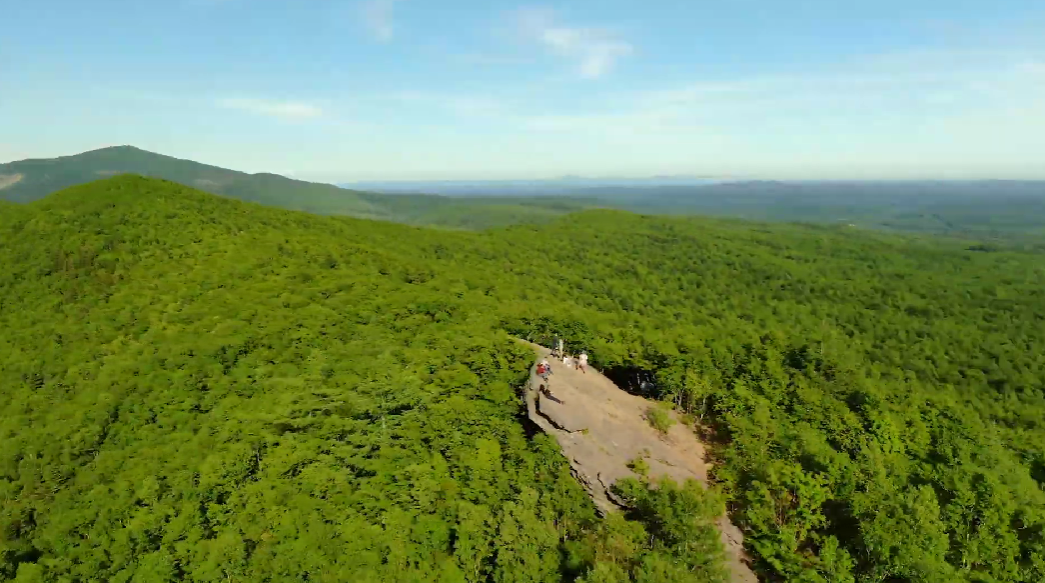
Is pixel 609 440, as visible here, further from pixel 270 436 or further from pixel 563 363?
pixel 270 436

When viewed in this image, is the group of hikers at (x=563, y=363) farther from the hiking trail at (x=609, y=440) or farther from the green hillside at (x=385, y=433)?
the green hillside at (x=385, y=433)

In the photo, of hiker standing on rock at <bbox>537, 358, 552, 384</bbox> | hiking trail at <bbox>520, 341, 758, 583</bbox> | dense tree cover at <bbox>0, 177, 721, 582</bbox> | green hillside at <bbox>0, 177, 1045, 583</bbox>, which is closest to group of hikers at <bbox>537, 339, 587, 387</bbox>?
hiker standing on rock at <bbox>537, 358, 552, 384</bbox>

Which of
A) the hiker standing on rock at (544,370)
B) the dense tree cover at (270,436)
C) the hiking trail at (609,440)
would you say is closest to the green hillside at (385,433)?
the dense tree cover at (270,436)

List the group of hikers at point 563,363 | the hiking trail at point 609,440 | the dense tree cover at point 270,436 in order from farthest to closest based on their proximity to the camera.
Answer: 1. the group of hikers at point 563,363
2. the hiking trail at point 609,440
3. the dense tree cover at point 270,436

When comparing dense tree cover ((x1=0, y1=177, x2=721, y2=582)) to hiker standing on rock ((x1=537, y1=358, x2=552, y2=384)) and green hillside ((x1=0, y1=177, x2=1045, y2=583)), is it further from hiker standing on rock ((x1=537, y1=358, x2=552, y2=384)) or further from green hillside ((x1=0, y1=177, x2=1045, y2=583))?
hiker standing on rock ((x1=537, y1=358, x2=552, y2=384))

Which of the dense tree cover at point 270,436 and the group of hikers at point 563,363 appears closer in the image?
the dense tree cover at point 270,436

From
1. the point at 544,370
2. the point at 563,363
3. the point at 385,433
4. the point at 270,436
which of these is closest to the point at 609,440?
the point at 544,370
